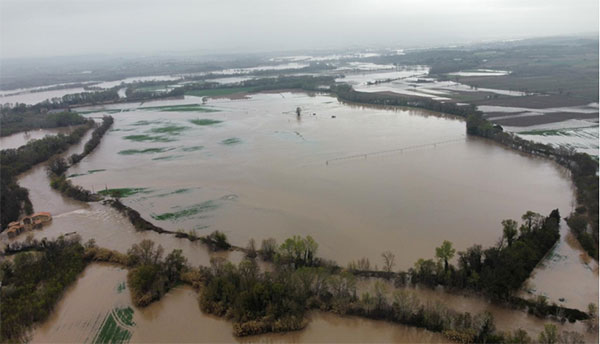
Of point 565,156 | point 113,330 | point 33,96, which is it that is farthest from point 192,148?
point 33,96

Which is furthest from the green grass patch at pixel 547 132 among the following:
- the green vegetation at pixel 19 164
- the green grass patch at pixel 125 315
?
the green vegetation at pixel 19 164

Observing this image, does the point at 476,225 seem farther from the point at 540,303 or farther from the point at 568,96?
the point at 568,96

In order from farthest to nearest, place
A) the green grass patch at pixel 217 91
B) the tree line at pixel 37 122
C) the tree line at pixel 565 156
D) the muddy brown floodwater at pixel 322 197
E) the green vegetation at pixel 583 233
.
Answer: the green grass patch at pixel 217 91 < the tree line at pixel 37 122 < the tree line at pixel 565 156 < the green vegetation at pixel 583 233 < the muddy brown floodwater at pixel 322 197

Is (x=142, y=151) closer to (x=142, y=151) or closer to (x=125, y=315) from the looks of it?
(x=142, y=151)

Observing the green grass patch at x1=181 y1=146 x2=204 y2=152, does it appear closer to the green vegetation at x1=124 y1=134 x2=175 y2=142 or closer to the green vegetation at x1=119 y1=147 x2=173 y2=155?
the green vegetation at x1=119 y1=147 x2=173 y2=155

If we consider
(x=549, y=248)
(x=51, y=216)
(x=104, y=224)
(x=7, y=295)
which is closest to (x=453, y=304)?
(x=549, y=248)

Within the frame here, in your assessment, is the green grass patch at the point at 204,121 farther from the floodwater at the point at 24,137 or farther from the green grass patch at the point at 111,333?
the green grass patch at the point at 111,333
